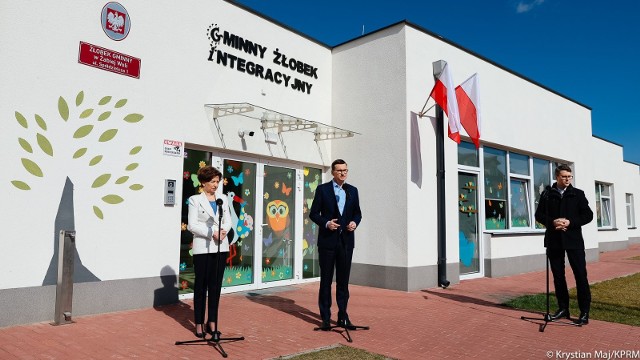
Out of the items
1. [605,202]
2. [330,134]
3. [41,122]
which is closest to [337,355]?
[41,122]

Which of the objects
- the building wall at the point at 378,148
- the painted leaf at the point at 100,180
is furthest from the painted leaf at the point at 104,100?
the building wall at the point at 378,148

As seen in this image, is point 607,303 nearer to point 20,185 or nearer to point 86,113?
point 86,113

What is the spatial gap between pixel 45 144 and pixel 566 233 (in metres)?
6.05

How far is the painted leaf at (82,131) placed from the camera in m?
5.39

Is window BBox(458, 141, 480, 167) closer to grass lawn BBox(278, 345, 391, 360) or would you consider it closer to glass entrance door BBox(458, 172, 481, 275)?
glass entrance door BBox(458, 172, 481, 275)

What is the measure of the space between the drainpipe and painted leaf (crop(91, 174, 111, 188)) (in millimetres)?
5314

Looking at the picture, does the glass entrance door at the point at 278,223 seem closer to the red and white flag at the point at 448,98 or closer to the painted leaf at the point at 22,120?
the red and white flag at the point at 448,98

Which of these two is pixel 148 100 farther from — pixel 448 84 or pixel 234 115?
pixel 448 84

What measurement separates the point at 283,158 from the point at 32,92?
12.6 ft

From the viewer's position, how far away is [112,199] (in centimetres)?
567

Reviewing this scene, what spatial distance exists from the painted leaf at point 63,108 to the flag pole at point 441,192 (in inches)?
228

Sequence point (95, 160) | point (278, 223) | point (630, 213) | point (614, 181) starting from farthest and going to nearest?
1. point (630, 213)
2. point (614, 181)
3. point (278, 223)
4. point (95, 160)

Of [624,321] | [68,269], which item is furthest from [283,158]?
[624,321]

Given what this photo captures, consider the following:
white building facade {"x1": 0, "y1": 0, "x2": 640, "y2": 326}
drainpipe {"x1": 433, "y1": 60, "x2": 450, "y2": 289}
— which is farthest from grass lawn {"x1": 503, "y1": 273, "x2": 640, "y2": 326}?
white building facade {"x1": 0, "y1": 0, "x2": 640, "y2": 326}
